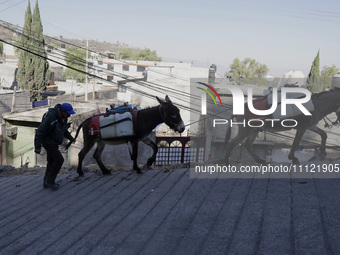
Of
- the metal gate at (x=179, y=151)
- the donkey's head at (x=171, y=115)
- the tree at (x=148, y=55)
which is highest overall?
the tree at (x=148, y=55)

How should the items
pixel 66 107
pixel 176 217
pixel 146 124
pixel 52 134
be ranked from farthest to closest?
pixel 146 124 → pixel 52 134 → pixel 66 107 → pixel 176 217

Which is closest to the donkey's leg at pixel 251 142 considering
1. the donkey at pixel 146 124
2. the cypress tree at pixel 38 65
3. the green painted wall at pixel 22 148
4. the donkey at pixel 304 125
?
the donkey at pixel 304 125

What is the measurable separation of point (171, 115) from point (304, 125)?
2.96 m

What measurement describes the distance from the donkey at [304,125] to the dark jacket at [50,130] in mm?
3851

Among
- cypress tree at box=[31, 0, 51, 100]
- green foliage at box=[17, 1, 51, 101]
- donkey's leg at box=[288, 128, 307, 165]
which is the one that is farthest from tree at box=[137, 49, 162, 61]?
donkey's leg at box=[288, 128, 307, 165]

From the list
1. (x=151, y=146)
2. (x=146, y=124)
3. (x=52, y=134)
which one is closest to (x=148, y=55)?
(x=151, y=146)

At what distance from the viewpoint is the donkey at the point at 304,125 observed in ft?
23.4

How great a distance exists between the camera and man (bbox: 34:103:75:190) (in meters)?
6.94

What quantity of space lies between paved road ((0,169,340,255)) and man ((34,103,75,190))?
1.39ft

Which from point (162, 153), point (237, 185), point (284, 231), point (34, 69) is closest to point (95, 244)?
point (284, 231)

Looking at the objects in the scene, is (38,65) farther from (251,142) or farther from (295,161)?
(295,161)

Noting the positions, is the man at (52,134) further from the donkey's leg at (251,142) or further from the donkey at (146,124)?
the donkey's leg at (251,142)

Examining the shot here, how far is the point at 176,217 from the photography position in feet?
16.5

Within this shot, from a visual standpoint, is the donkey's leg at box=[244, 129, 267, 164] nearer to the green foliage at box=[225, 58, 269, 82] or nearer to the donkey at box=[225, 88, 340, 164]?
the donkey at box=[225, 88, 340, 164]
